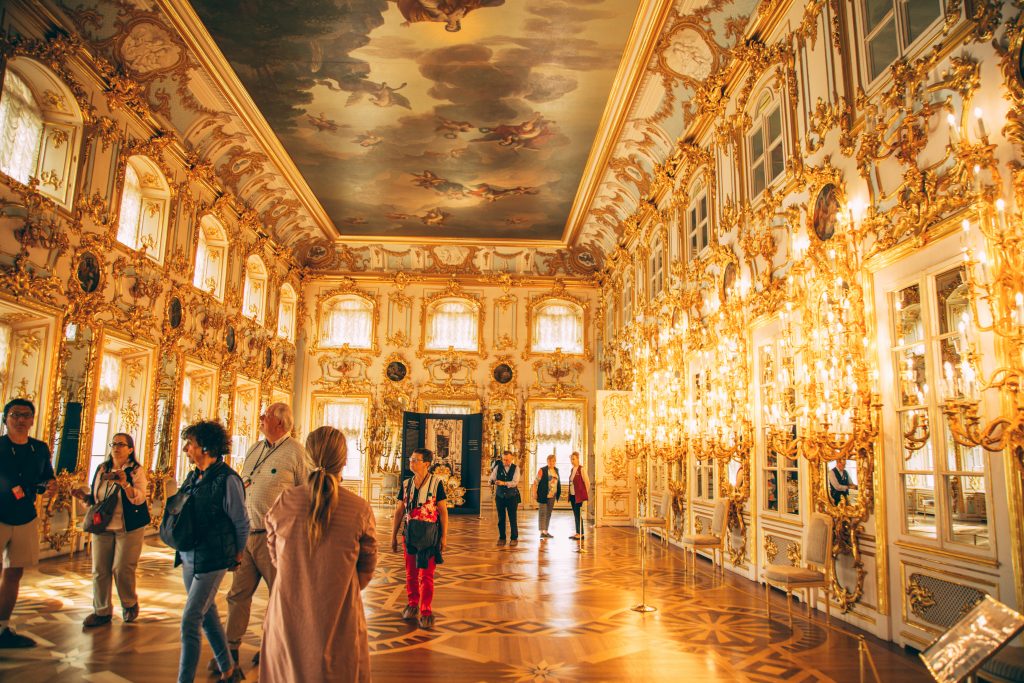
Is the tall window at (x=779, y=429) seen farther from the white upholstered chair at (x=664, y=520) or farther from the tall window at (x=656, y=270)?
the tall window at (x=656, y=270)

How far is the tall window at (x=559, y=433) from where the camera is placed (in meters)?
18.5

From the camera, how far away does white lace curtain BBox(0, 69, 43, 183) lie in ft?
25.7

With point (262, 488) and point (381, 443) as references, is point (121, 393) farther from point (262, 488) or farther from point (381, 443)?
point (381, 443)

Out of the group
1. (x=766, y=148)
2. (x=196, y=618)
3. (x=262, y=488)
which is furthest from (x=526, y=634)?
(x=766, y=148)

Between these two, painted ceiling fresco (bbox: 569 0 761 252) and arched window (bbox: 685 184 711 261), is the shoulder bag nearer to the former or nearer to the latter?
arched window (bbox: 685 184 711 261)

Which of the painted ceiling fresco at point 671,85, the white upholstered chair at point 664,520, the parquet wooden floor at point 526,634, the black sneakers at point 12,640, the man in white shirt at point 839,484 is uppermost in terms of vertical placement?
the painted ceiling fresco at point 671,85

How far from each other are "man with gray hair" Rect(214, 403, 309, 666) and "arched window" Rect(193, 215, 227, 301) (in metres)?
9.70

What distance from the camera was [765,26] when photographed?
25.7 ft

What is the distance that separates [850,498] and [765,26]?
532 cm

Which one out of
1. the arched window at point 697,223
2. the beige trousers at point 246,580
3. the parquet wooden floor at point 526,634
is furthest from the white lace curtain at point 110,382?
the arched window at point 697,223

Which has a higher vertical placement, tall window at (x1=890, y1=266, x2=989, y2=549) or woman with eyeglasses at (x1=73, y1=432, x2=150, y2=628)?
tall window at (x1=890, y1=266, x2=989, y2=549)

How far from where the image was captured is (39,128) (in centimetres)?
855

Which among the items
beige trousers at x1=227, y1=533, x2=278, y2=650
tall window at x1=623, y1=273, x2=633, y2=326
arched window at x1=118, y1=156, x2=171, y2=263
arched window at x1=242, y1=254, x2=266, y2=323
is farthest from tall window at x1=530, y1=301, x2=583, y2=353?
beige trousers at x1=227, y1=533, x2=278, y2=650

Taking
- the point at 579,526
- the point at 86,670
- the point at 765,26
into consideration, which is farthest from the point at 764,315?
the point at 86,670
